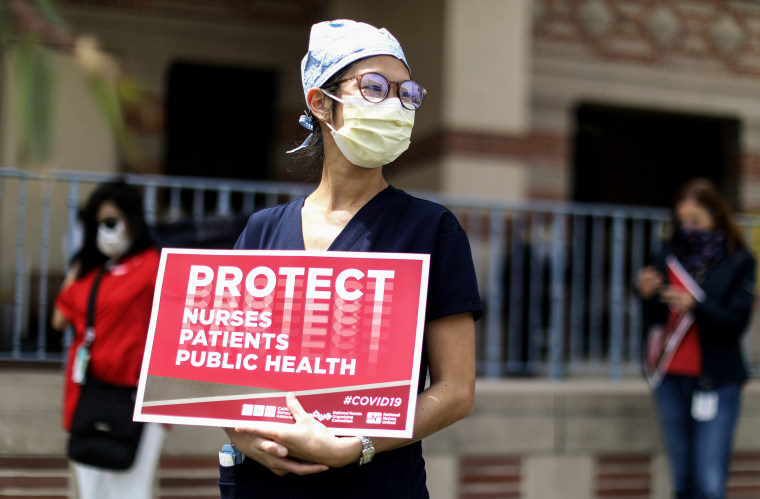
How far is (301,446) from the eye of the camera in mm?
1811

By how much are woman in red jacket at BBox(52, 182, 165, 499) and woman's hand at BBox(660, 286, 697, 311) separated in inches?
107

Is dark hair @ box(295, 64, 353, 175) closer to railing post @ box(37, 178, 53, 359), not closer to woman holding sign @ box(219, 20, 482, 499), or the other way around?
woman holding sign @ box(219, 20, 482, 499)

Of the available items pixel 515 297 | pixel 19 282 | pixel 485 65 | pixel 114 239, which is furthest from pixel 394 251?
pixel 485 65

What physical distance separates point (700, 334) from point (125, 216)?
10.1ft

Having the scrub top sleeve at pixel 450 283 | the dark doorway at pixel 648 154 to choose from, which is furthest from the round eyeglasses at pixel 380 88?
the dark doorway at pixel 648 154

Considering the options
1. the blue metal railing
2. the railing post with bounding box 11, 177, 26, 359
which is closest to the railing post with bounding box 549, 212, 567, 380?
the blue metal railing

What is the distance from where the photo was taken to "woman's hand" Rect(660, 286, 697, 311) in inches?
189

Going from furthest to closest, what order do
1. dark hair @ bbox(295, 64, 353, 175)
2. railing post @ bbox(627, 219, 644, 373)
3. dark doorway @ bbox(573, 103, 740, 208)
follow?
dark doorway @ bbox(573, 103, 740, 208) < railing post @ bbox(627, 219, 644, 373) < dark hair @ bbox(295, 64, 353, 175)

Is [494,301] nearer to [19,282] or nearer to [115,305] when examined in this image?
[115,305]

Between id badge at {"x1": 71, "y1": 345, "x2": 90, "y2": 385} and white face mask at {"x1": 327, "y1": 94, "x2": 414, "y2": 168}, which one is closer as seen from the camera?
white face mask at {"x1": 327, "y1": 94, "x2": 414, "y2": 168}

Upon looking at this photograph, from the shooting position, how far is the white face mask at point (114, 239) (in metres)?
4.25

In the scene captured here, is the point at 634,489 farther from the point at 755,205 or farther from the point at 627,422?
the point at 755,205

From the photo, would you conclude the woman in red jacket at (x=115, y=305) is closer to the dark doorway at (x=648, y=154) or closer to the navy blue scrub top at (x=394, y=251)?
the navy blue scrub top at (x=394, y=251)

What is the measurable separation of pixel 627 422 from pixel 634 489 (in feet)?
1.41
